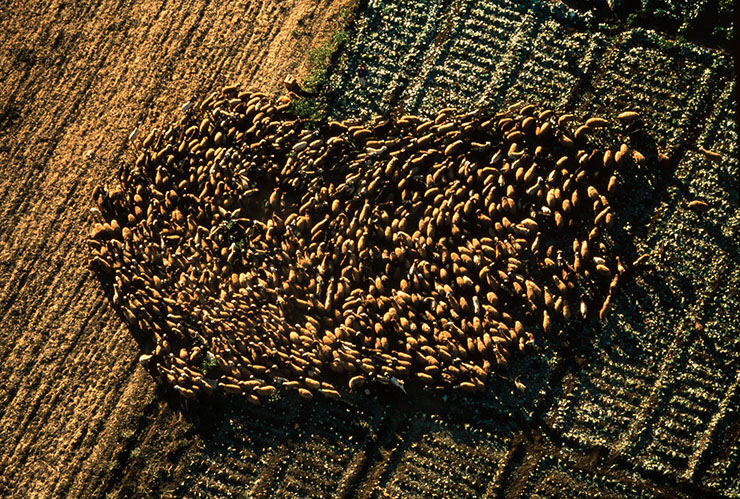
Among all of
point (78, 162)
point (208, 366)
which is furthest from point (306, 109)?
point (208, 366)

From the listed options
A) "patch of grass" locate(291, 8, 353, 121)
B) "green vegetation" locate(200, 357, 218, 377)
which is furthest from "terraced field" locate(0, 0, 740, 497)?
"green vegetation" locate(200, 357, 218, 377)

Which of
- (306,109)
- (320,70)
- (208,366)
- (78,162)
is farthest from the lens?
(78,162)

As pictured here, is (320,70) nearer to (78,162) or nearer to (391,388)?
(78,162)

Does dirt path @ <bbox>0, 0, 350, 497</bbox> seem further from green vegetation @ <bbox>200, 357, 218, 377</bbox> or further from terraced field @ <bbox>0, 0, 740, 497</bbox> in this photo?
green vegetation @ <bbox>200, 357, 218, 377</bbox>

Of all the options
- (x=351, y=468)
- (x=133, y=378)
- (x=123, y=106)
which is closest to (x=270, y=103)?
(x=123, y=106)

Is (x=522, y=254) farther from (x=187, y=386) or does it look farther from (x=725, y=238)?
(x=187, y=386)

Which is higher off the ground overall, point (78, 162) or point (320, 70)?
point (320, 70)

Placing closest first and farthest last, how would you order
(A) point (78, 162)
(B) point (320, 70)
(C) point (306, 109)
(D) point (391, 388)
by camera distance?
(D) point (391, 388), (C) point (306, 109), (B) point (320, 70), (A) point (78, 162)
